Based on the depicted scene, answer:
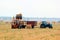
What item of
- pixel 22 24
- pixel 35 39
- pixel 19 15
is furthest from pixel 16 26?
pixel 35 39

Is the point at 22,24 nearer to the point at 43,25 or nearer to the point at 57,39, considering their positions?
the point at 43,25

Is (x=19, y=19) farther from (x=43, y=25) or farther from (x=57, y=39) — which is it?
(x=57, y=39)

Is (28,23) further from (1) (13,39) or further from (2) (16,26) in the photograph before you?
(1) (13,39)

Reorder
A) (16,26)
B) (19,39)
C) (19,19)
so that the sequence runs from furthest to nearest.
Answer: (19,19) → (16,26) → (19,39)

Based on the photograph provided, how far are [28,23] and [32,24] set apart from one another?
2.79ft

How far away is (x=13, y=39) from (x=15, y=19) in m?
22.6

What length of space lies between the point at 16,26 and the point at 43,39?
20726mm

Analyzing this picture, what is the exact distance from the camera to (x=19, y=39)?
25688 mm

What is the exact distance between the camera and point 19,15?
51.2 m

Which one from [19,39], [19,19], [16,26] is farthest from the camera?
[19,19]

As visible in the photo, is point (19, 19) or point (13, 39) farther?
point (19, 19)

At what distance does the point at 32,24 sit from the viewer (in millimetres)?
49000

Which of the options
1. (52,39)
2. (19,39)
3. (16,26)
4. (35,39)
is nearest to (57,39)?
(52,39)

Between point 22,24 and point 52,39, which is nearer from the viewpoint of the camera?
point 52,39
